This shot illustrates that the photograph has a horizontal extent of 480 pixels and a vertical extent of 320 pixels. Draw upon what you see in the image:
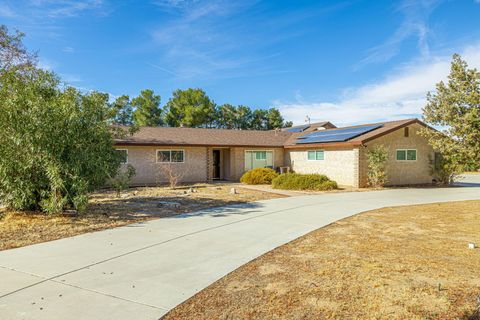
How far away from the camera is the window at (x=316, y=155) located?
69.5 ft

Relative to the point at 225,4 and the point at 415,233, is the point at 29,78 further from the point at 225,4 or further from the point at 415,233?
the point at 415,233

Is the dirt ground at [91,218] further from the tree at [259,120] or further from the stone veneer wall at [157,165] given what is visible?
the tree at [259,120]

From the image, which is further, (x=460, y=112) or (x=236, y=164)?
(x=236, y=164)

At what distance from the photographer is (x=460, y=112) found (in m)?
9.62

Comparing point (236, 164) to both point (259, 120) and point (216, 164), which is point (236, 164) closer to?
point (216, 164)

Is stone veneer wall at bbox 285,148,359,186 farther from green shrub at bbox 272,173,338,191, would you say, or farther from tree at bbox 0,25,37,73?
tree at bbox 0,25,37,73

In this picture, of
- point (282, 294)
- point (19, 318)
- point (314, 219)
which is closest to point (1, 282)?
point (19, 318)

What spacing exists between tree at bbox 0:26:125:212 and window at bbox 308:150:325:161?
14627 mm

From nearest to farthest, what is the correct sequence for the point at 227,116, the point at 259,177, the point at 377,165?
the point at 377,165 → the point at 259,177 → the point at 227,116

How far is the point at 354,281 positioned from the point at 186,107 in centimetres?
4059

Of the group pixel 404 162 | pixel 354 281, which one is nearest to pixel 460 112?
pixel 354 281

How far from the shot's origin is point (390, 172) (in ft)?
64.4

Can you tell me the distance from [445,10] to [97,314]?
633 inches

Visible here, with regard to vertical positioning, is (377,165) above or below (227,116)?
below
